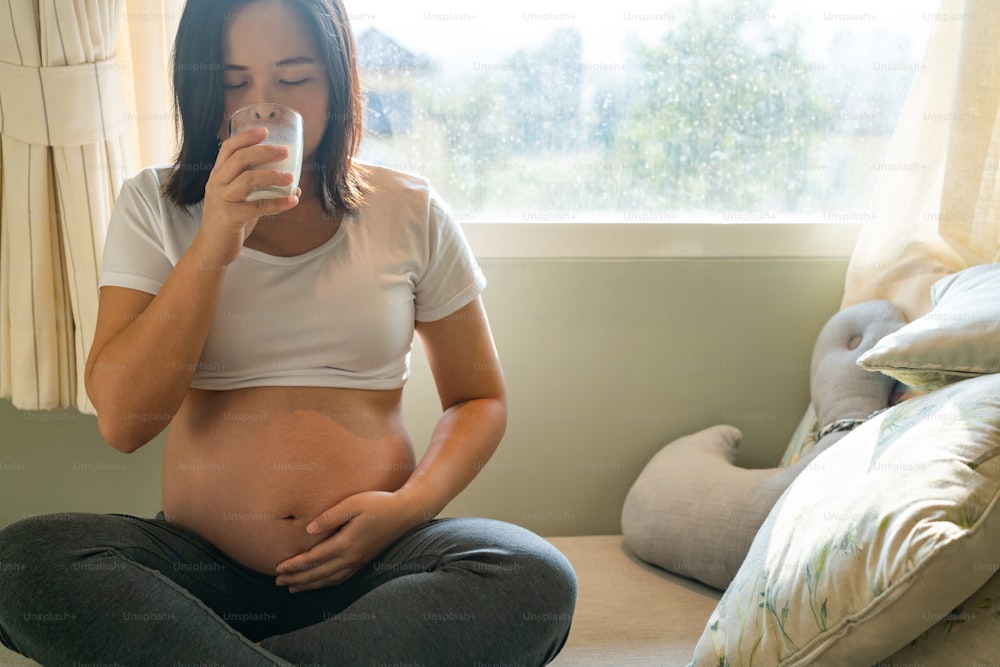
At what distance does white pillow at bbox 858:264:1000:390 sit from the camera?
4.16 feet

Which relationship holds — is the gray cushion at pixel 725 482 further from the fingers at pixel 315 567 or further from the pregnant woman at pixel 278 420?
the fingers at pixel 315 567

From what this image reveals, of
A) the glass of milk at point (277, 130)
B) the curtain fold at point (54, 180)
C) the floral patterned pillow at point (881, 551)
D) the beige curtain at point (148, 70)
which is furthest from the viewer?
the beige curtain at point (148, 70)

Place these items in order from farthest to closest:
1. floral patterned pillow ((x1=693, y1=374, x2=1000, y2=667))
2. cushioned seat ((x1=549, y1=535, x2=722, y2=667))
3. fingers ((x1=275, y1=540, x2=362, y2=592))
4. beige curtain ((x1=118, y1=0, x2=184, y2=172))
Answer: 1. beige curtain ((x1=118, y1=0, x2=184, y2=172))
2. cushioned seat ((x1=549, y1=535, x2=722, y2=667))
3. fingers ((x1=275, y1=540, x2=362, y2=592))
4. floral patterned pillow ((x1=693, y1=374, x2=1000, y2=667))

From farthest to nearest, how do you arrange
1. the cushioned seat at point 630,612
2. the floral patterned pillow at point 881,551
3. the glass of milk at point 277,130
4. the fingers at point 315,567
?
the cushioned seat at point 630,612 < the fingers at point 315,567 < the glass of milk at point 277,130 < the floral patterned pillow at point 881,551

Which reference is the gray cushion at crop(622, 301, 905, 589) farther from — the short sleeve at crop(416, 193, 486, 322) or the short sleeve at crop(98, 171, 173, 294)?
the short sleeve at crop(98, 171, 173, 294)

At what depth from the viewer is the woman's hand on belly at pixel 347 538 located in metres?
1.26

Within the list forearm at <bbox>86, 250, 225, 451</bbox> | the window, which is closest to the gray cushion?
the window

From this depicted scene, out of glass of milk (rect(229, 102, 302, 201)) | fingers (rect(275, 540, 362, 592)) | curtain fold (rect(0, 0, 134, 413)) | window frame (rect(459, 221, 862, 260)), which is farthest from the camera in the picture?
window frame (rect(459, 221, 862, 260))

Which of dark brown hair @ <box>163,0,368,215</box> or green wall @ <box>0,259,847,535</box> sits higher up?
dark brown hair @ <box>163,0,368,215</box>

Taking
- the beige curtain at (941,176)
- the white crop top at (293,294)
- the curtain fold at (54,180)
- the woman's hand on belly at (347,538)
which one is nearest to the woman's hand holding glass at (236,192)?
the white crop top at (293,294)

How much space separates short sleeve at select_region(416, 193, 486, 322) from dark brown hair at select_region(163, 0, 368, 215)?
0.13 metres

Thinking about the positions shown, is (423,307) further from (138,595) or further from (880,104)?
(880,104)

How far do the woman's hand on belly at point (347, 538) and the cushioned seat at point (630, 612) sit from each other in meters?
0.37

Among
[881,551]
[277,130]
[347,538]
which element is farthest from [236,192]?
[881,551]
